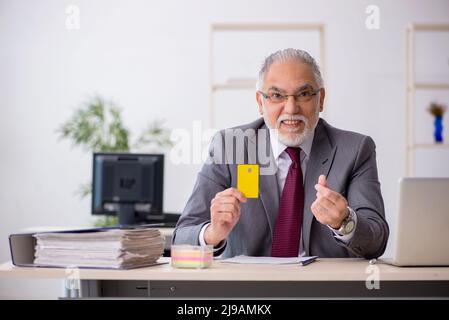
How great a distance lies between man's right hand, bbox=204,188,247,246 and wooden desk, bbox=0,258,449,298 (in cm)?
10

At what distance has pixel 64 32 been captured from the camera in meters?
5.31

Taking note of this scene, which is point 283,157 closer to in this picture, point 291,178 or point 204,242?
point 291,178

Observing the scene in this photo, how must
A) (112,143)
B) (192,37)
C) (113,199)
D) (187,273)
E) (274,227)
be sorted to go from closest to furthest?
(187,273) → (274,227) → (113,199) → (112,143) → (192,37)

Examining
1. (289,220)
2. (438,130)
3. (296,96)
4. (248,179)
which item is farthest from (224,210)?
(438,130)

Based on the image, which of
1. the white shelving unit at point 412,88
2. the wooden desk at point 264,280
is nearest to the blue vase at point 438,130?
the white shelving unit at point 412,88

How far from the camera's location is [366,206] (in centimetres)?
198

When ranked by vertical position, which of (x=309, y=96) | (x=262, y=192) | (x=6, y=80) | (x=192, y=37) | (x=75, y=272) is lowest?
(x=75, y=272)

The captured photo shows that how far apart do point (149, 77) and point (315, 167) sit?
3.41 meters

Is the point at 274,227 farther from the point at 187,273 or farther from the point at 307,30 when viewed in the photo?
the point at 307,30

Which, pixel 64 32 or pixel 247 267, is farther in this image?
pixel 64 32

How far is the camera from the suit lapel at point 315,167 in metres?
1.98

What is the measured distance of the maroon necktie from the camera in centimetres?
198

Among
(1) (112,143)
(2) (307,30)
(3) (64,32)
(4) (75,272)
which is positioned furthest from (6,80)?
(4) (75,272)

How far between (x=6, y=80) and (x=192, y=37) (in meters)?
1.43
